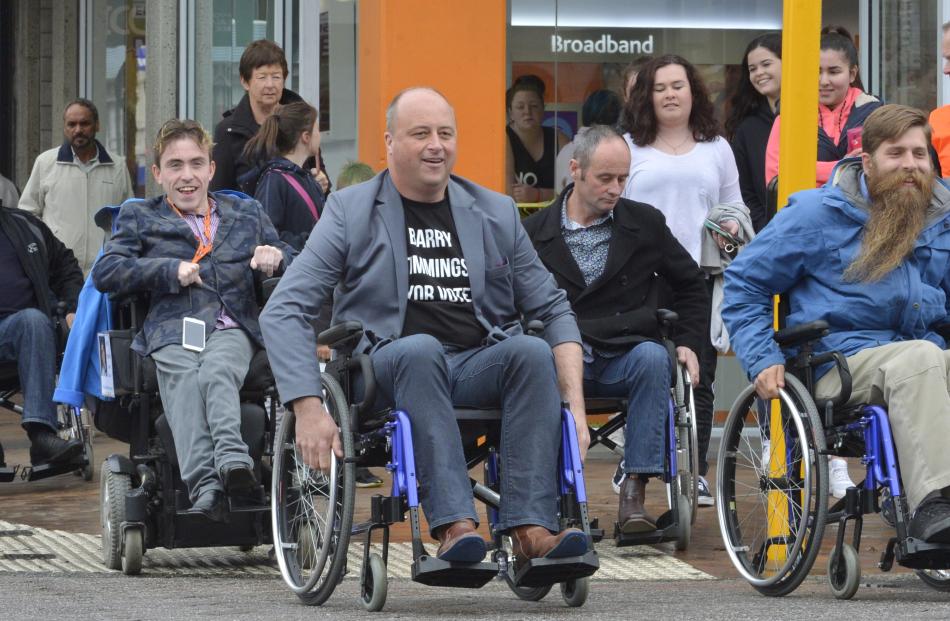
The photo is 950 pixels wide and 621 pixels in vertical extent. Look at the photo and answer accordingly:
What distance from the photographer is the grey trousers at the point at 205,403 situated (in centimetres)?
717

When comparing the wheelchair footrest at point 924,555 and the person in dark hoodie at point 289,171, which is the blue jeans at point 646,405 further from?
the person in dark hoodie at point 289,171

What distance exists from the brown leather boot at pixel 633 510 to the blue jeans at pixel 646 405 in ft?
0.23

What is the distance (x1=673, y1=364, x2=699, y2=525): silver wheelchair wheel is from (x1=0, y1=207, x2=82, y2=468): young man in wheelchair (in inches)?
130

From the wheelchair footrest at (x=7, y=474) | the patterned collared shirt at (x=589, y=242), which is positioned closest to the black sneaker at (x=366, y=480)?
the wheelchair footrest at (x=7, y=474)

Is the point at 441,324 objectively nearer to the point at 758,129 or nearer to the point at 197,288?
the point at 197,288

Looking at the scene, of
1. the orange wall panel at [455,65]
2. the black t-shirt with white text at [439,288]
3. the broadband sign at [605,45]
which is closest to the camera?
the black t-shirt with white text at [439,288]

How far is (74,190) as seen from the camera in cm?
1352

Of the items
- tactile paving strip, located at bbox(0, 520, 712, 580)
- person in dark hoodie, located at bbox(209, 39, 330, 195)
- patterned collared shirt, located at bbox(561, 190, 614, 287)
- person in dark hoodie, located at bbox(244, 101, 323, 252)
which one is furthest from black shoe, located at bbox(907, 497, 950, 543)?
person in dark hoodie, located at bbox(209, 39, 330, 195)

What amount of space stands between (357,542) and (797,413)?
2269 mm

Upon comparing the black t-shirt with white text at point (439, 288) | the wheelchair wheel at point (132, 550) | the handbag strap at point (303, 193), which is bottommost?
the wheelchair wheel at point (132, 550)

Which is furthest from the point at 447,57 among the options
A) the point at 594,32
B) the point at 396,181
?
the point at 396,181

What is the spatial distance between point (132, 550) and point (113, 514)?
0.57 ft

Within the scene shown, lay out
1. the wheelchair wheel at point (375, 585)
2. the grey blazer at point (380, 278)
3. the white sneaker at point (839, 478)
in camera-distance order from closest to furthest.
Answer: the wheelchair wheel at point (375, 585) < the grey blazer at point (380, 278) < the white sneaker at point (839, 478)

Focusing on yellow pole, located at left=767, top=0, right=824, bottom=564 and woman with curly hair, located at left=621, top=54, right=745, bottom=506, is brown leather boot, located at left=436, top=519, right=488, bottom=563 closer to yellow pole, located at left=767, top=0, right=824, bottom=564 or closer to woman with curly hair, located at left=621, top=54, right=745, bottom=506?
yellow pole, located at left=767, top=0, right=824, bottom=564
